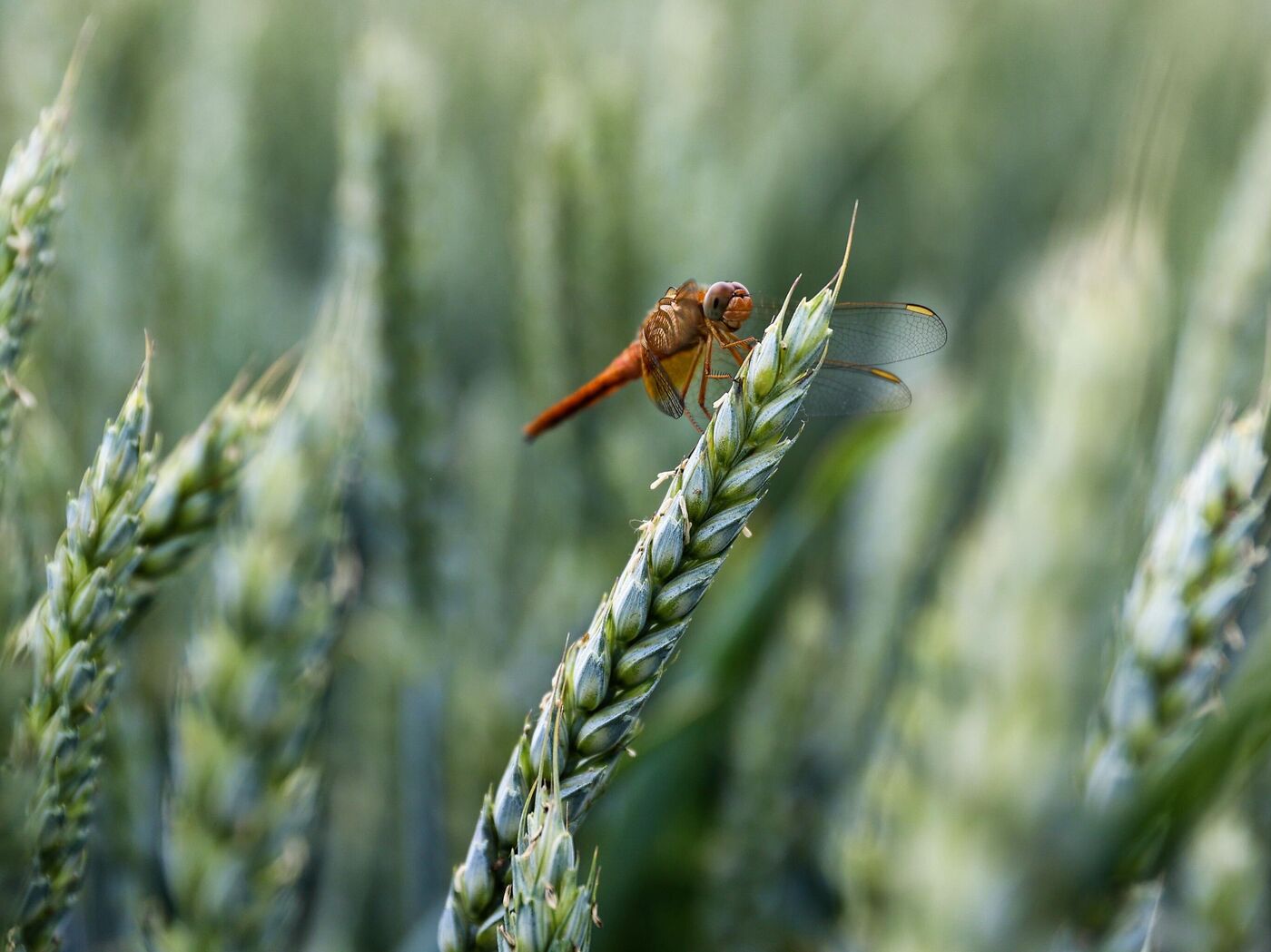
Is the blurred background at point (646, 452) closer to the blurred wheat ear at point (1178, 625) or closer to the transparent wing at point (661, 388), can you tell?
the blurred wheat ear at point (1178, 625)

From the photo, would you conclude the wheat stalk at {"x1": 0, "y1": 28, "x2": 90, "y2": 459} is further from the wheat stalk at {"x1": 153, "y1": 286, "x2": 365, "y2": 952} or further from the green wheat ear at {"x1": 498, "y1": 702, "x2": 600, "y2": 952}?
the green wheat ear at {"x1": 498, "y1": 702, "x2": 600, "y2": 952}

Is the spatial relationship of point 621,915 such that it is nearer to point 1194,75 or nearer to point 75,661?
point 75,661

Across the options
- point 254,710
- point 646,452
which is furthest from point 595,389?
point 254,710

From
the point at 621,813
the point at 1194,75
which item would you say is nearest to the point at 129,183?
the point at 621,813

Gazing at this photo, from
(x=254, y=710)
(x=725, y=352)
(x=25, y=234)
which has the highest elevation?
(x=25, y=234)

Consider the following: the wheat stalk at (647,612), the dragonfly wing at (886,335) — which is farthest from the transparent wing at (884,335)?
the wheat stalk at (647,612)

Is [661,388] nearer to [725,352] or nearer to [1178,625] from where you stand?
[725,352]
